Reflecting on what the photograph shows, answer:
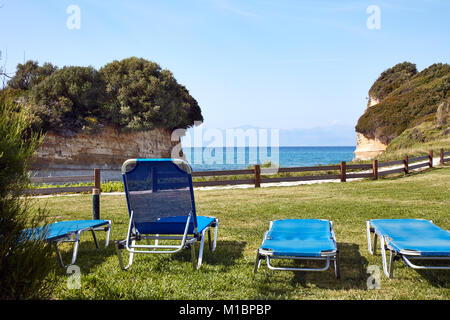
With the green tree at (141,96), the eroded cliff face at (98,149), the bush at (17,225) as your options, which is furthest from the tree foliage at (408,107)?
the bush at (17,225)

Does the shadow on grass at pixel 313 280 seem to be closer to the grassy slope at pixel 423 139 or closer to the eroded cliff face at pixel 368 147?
the grassy slope at pixel 423 139

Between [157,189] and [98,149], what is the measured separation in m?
31.2

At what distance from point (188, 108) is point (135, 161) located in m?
37.3

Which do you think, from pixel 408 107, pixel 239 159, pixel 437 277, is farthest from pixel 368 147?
pixel 437 277

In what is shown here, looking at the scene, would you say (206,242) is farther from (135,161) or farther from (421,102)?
(421,102)

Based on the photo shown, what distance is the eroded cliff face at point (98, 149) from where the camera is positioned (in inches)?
1228

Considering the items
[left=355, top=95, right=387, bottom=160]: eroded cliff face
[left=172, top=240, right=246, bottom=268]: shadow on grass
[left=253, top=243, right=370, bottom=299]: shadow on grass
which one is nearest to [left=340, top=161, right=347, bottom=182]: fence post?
[left=172, top=240, right=246, bottom=268]: shadow on grass

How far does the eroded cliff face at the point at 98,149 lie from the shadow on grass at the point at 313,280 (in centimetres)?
2659

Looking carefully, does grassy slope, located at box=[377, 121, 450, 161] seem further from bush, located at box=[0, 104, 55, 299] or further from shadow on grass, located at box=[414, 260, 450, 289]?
bush, located at box=[0, 104, 55, 299]

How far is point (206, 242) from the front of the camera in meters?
6.03

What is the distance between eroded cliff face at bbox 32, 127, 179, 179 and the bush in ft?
88.8

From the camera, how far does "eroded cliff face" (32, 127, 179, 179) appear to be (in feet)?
102

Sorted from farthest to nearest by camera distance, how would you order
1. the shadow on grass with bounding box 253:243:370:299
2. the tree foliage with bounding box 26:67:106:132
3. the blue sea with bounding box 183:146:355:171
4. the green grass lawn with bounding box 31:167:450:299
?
the blue sea with bounding box 183:146:355:171, the tree foliage with bounding box 26:67:106:132, the shadow on grass with bounding box 253:243:370:299, the green grass lawn with bounding box 31:167:450:299
